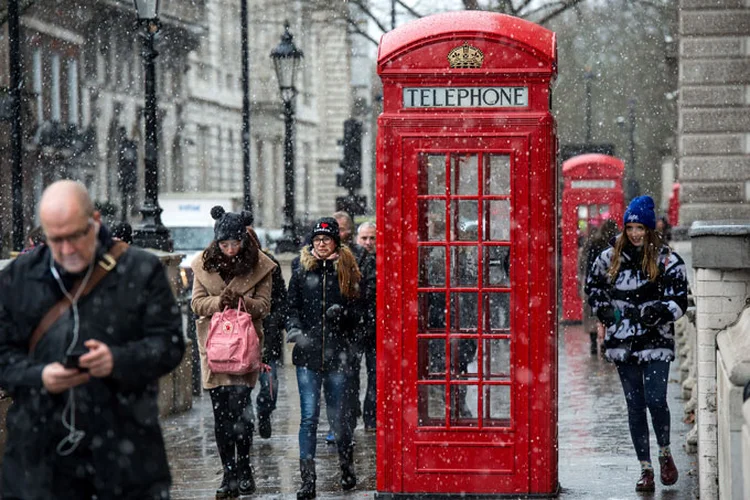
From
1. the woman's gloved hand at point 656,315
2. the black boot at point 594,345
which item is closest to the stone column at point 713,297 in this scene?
the woman's gloved hand at point 656,315

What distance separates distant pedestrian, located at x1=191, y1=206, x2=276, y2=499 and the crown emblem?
1.68 metres

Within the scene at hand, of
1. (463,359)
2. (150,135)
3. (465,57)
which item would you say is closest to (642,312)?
(463,359)

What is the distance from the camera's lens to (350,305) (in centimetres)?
921

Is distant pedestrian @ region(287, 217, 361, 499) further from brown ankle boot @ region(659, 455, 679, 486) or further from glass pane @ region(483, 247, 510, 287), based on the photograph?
brown ankle boot @ region(659, 455, 679, 486)

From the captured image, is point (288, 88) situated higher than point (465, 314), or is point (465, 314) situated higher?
point (288, 88)

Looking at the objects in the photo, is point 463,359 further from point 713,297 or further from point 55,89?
point 55,89

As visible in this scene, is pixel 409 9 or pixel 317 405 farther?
pixel 409 9

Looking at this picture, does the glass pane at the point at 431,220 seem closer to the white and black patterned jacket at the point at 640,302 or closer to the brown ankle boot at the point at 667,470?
the white and black patterned jacket at the point at 640,302

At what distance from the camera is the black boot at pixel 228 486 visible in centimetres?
866

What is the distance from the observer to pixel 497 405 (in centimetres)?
809

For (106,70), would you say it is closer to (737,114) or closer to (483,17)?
(737,114)

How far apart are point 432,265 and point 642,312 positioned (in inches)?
54.0

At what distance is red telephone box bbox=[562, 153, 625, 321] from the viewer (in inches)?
840

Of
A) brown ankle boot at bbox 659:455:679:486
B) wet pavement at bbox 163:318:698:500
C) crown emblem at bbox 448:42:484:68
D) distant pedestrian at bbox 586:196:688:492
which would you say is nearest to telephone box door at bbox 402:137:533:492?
crown emblem at bbox 448:42:484:68
